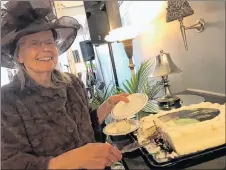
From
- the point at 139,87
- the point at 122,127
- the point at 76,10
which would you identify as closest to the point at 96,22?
the point at 76,10

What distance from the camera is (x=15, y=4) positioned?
1.44ft

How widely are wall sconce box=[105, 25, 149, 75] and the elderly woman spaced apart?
7.4 inches

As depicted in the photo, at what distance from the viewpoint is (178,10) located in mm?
573

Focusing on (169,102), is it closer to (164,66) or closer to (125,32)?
(164,66)

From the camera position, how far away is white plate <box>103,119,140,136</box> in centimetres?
57

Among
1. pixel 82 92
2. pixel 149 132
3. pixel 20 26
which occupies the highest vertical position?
pixel 20 26

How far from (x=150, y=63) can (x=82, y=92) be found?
250mm

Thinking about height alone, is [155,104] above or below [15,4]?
below

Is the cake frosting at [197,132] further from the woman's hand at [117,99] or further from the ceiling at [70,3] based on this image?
the ceiling at [70,3]

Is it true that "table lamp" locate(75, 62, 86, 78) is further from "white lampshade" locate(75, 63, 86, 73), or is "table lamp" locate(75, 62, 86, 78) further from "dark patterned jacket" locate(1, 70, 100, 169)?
"dark patterned jacket" locate(1, 70, 100, 169)

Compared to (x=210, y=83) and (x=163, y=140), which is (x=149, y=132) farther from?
(x=210, y=83)

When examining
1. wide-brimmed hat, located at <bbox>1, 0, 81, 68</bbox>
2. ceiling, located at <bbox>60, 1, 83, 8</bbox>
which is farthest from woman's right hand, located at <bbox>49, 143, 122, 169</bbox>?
ceiling, located at <bbox>60, 1, 83, 8</bbox>

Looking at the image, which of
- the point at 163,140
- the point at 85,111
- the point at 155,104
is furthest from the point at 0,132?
the point at 155,104

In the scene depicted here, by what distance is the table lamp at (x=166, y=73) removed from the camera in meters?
0.63
